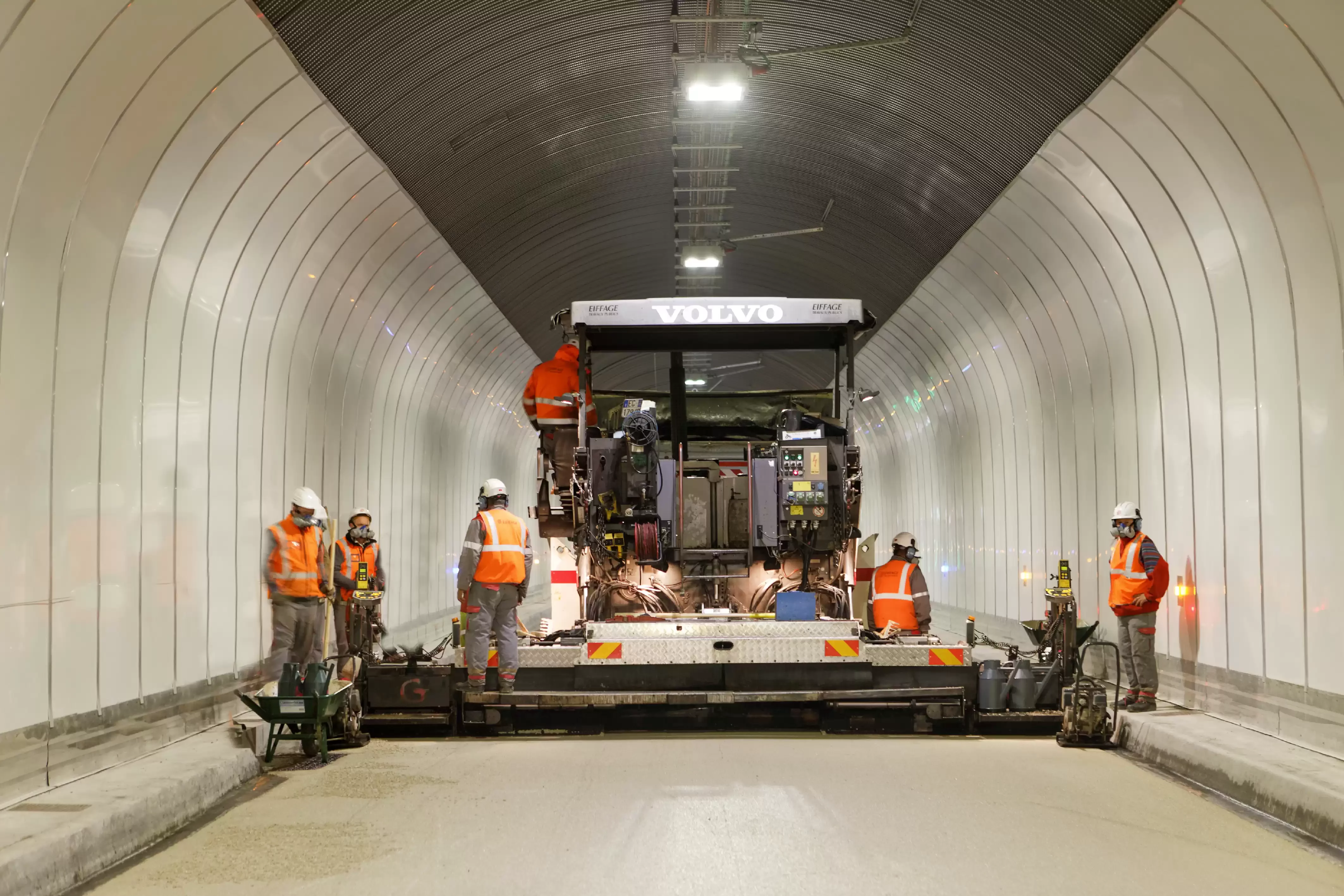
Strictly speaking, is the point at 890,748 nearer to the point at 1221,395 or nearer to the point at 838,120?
the point at 1221,395

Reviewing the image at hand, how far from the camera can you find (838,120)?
14.9m

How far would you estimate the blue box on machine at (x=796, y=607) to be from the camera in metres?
10.4

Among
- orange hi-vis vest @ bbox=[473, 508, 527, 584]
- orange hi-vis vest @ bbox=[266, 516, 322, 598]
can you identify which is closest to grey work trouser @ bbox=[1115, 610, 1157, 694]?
orange hi-vis vest @ bbox=[473, 508, 527, 584]

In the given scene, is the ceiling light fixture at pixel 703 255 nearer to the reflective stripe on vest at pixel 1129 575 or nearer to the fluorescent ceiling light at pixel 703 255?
the fluorescent ceiling light at pixel 703 255

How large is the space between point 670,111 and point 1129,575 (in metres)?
7.41

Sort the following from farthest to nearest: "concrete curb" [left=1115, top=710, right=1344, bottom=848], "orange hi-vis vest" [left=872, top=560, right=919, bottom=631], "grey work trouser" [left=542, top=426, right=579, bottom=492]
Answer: "orange hi-vis vest" [left=872, top=560, right=919, bottom=631] < "grey work trouser" [left=542, top=426, right=579, bottom=492] < "concrete curb" [left=1115, top=710, right=1344, bottom=848]

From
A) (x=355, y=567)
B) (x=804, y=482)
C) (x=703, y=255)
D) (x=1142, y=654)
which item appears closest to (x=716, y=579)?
(x=804, y=482)

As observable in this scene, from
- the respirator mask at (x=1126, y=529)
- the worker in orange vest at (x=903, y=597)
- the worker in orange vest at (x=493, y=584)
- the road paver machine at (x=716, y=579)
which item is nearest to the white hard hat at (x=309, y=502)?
the worker in orange vest at (x=493, y=584)

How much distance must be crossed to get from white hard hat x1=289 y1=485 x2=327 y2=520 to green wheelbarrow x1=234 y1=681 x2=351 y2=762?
231 cm

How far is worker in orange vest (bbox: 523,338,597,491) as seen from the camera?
1239 centimetres

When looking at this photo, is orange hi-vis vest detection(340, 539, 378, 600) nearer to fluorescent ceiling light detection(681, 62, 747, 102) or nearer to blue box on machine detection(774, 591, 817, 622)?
blue box on machine detection(774, 591, 817, 622)

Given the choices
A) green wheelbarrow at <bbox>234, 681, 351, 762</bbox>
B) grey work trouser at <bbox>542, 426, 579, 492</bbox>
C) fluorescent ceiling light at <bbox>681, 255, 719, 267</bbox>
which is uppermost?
fluorescent ceiling light at <bbox>681, 255, 719, 267</bbox>

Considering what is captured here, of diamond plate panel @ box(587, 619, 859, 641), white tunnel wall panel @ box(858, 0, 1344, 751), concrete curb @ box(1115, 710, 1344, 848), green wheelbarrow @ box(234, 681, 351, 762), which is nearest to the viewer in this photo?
concrete curb @ box(1115, 710, 1344, 848)

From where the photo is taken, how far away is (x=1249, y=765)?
7926mm
